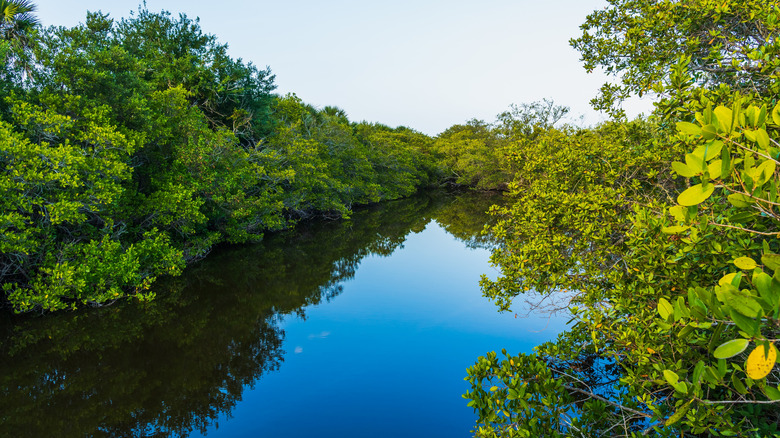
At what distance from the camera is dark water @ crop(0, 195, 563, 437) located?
6992mm

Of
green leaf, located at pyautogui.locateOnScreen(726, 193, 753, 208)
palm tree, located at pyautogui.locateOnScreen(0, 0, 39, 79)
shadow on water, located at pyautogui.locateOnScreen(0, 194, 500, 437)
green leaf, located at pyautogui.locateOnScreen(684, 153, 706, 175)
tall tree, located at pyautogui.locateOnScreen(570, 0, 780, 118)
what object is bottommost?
shadow on water, located at pyautogui.locateOnScreen(0, 194, 500, 437)

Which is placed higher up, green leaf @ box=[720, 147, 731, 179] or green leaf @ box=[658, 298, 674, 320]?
green leaf @ box=[720, 147, 731, 179]

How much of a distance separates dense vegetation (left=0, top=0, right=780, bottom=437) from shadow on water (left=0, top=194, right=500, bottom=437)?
3.32 ft

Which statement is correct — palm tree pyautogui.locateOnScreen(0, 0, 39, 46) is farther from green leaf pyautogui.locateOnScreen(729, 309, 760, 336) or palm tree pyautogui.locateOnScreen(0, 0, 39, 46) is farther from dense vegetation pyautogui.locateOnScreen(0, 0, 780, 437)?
green leaf pyautogui.locateOnScreen(729, 309, 760, 336)

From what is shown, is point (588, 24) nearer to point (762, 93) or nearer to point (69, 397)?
point (762, 93)

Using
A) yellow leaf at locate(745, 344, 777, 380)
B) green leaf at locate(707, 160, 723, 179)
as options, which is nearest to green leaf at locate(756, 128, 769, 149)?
green leaf at locate(707, 160, 723, 179)

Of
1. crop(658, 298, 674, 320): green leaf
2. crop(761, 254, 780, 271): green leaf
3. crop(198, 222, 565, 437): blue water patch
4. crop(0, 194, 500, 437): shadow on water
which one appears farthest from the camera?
crop(198, 222, 565, 437): blue water patch

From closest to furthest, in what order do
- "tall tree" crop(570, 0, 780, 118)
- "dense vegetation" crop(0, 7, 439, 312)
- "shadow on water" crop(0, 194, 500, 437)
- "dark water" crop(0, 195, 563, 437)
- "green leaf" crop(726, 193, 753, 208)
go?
"green leaf" crop(726, 193, 753, 208) < "tall tree" crop(570, 0, 780, 118) < "shadow on water" crop(0, 194, 500, 437) < "dark water" crop(0, 195, 563, 437) < "dense vegetation" crop(0, 7, 439, 312)

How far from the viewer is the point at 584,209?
6457 mm

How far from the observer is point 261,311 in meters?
12.2

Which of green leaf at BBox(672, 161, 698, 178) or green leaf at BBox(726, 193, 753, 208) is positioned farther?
green leaf at BBox(726, 193, 753, 208)

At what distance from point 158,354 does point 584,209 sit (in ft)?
33.8

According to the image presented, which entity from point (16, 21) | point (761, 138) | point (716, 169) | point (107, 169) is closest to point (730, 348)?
point (716, 169)

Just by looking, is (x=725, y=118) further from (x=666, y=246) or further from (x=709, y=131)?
(x=666, y=246)
